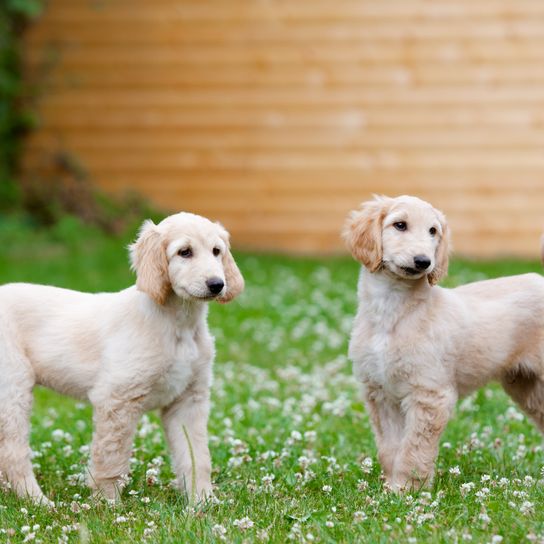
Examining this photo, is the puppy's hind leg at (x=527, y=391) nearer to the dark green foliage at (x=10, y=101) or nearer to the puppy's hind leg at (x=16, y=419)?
the puppy's hind leg at (x=16, y=419)

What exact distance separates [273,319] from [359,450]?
196 inches

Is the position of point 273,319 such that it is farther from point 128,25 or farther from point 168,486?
point 128,25

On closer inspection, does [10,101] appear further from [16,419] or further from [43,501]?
[43,501]

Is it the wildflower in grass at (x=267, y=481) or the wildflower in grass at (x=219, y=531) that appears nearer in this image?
the wildflower in grass at (x=219, y=531)

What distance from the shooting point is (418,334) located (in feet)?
17.1

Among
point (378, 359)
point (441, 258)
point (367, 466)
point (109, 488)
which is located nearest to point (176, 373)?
point (109, 488)

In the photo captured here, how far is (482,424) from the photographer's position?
22.1 feet

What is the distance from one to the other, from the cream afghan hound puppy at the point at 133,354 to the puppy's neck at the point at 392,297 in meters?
0.69

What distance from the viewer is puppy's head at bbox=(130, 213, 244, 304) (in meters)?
4.96

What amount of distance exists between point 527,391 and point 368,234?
4.31 feet

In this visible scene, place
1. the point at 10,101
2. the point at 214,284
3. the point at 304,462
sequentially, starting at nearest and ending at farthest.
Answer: the point at 214,284
the point at 304,462
the point at 10,101

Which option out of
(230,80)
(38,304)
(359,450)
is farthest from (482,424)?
(230,80)

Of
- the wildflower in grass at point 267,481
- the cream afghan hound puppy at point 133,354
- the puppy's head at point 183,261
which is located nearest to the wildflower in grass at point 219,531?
the cream afghan hound puppy at point 133,354

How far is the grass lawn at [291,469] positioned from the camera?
4.31m
